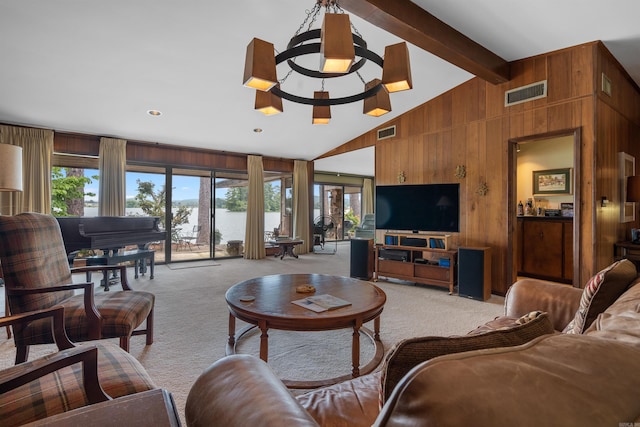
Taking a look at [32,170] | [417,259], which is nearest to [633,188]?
[417,259]

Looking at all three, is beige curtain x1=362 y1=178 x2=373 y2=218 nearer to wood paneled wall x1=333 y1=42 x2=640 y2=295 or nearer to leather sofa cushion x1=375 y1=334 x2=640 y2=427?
wood paneled wall x1=333 y1=42 x2=640 y2=295

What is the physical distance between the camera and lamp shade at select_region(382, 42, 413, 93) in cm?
221

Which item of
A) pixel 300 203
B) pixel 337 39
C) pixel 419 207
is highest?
pixel 337 39

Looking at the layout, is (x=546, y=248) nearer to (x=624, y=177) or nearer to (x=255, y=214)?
(x=624, y=177)

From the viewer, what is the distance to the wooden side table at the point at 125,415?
674mm

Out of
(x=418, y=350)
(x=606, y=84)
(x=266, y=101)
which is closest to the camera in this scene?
(x=418, y=350)

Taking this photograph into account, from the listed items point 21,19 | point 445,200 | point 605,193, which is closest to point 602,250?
point 605,193

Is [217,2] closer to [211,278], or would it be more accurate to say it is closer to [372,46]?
[372,46]

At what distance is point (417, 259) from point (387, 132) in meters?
2.32

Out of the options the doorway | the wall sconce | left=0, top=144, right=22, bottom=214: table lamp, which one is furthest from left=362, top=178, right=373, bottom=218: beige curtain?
left=0, top=144, right=22, bottom=214: table lamp

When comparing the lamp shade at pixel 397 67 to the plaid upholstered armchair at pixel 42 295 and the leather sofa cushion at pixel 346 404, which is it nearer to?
the leather sofa cushion at pixel 346 404

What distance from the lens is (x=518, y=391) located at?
1.41 ft

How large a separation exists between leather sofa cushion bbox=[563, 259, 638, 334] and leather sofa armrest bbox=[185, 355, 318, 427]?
46.3 inches

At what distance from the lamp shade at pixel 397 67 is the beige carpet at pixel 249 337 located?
2.05m
